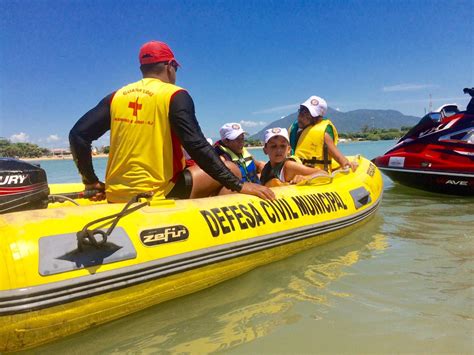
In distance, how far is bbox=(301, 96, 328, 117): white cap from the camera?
4.93 metres

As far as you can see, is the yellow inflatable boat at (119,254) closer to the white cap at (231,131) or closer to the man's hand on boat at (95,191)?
the man's hand on boat at (95,191)

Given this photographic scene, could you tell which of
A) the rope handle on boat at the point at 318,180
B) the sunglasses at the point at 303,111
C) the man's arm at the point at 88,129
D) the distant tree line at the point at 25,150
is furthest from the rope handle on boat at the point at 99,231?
the distant tree line at the point at 25,150

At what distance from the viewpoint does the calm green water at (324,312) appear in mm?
2023

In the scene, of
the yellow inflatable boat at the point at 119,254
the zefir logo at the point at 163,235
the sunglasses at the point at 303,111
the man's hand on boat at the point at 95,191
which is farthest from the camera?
the sunglasses at the point at 303,111

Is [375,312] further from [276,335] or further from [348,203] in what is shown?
[348,203]

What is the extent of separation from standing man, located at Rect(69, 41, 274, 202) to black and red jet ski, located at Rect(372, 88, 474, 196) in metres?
4.97

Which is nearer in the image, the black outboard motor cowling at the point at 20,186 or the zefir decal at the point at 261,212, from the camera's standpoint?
the black outboard motor cowling at the point at 20,186

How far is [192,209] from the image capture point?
8.82 feet

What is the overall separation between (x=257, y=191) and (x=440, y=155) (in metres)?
4.82

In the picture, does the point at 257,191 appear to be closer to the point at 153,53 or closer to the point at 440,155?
the point at 153,53

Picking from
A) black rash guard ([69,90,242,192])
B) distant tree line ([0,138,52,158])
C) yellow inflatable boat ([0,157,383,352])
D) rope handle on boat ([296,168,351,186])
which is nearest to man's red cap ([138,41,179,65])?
black rash guard ([69,90,242,192])

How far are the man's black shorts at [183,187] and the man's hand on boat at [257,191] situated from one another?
16.2 inches

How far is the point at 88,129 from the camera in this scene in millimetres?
2875

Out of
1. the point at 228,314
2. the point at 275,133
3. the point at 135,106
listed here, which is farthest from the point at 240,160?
the point at 228,314
